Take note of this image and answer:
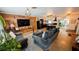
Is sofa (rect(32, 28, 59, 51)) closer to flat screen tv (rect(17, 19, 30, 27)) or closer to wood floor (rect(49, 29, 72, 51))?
wood floor (rect(49, 29, 72, 51))

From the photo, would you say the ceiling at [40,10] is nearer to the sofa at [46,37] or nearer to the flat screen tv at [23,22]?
the flat screen tv at [23,22]

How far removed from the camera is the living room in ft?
6.53

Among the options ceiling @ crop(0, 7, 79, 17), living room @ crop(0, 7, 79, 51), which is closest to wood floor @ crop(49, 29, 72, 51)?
living room @ crop(0, 7, 79, 51)

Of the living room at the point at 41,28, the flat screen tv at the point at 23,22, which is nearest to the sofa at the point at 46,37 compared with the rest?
the living room at the point at 41,28

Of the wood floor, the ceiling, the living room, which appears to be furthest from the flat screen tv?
the wood floor

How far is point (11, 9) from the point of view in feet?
6.55

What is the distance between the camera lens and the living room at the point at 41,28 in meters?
1.99

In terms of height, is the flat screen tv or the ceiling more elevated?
the ceiling

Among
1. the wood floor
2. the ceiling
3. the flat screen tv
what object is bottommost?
the wood floor

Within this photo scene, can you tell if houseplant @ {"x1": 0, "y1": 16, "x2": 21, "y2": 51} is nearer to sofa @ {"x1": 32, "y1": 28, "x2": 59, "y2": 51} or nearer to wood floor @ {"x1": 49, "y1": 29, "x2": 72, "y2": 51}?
sofa @ {"x1": 32, "y1": 28, "x2": 59, "y2": 51}

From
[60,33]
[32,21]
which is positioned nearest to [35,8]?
[32,21]

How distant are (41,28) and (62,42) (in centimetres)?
38
